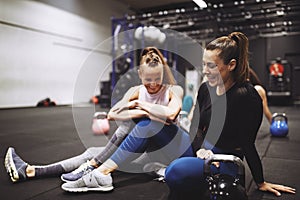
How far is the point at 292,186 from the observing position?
1.35m

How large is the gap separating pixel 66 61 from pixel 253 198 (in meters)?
7.41

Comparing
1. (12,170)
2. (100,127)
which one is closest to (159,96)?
(12,170)

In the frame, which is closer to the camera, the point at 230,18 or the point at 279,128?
the point at 279,128

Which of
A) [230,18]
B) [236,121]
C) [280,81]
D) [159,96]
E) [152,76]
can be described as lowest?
[236,121]

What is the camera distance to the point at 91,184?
1.24m

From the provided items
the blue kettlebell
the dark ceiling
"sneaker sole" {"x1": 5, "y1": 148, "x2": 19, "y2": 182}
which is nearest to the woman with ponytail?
"sneaker sole" {"x1": 5, "y1": 148, "x2": 19, "y2": 182}

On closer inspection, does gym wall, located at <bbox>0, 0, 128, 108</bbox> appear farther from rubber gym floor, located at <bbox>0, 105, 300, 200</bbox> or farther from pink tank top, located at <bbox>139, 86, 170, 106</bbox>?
pink tank top, located at <bbox>139, 86, 170, 106</bbox>

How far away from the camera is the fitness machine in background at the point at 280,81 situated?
274 inches

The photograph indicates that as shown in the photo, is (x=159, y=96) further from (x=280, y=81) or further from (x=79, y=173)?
(x=280, y=81)

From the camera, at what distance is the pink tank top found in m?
1.44

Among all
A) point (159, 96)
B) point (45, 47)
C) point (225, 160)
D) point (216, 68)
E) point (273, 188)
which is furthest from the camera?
point (45, 47)

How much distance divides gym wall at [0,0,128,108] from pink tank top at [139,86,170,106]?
4008 mm

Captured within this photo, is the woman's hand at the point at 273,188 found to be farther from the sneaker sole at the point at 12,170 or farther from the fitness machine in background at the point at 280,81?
the fitness machine in background at the point at 280,81

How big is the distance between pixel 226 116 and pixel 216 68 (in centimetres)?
19
